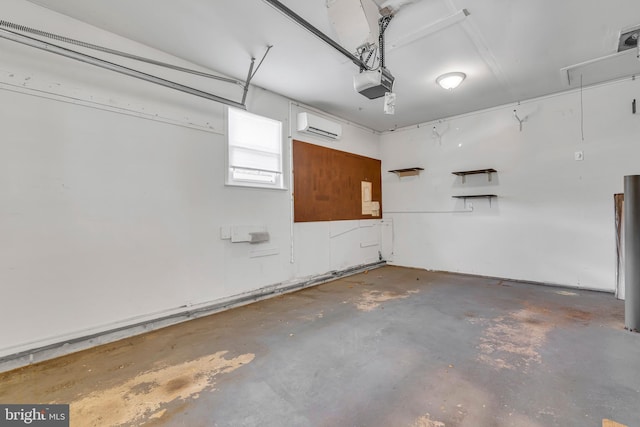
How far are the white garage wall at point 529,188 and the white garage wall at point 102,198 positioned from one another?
3.72 metres

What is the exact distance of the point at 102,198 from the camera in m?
2.69

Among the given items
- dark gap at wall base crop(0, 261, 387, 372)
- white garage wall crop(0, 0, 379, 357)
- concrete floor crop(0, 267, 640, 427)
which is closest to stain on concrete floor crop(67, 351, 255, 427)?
concrete floor crop(0, 267, 640, 427)

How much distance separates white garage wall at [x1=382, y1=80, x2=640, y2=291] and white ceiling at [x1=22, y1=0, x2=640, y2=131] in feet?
2.34

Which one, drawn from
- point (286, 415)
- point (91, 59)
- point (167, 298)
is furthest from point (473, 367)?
point (91, 59)

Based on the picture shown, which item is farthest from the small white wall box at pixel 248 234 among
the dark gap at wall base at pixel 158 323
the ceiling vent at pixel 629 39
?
the ceiling vent at pixel 629 39

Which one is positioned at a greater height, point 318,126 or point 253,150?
point 318,126

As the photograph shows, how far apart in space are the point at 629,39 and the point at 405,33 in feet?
7.94

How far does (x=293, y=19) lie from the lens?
96.2 inches

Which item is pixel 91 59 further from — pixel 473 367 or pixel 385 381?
pixel 473 367

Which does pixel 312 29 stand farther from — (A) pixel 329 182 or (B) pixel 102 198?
(A) pixel 329 182

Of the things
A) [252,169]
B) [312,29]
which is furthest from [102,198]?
[312,29]

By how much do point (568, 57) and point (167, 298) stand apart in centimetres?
544

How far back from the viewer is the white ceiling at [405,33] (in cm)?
243

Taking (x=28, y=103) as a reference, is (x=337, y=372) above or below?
below
